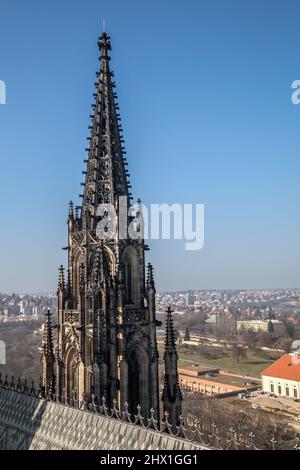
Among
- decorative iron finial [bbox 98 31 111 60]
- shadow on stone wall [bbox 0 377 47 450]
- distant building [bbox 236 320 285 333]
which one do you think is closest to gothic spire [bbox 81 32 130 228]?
decorative iron finial [bbox 98 31 111 60]

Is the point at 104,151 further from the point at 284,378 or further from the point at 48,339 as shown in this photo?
the point at 284,378

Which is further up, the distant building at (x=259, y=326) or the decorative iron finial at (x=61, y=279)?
the decorative iron finial at (x=61, y=279)

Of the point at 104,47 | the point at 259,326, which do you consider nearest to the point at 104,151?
the point at 104,47

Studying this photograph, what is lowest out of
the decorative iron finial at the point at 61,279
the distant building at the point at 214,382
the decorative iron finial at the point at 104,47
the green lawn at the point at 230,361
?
the green lawn at the point at 230,361

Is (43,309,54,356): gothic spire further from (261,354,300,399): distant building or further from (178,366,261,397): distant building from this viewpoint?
(261,354,300,399): distant building

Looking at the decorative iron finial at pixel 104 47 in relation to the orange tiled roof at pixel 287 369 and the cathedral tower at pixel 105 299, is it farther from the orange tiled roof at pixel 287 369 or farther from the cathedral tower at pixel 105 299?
the orange tiled roof at pixel 287 369

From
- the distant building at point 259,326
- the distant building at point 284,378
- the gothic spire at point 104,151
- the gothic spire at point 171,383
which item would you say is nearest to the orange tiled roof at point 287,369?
the distant building at point 284,378
